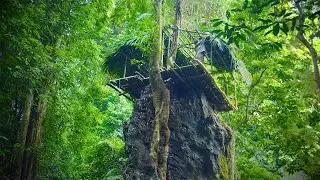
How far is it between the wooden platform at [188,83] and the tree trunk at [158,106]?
0.50 m

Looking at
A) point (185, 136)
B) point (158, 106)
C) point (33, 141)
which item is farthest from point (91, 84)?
point (158, 106)

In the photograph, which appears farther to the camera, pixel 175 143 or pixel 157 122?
pixel 175 143

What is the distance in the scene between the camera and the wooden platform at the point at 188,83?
8.40 meters

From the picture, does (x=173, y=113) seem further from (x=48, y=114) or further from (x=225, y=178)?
(x=48, y=114)

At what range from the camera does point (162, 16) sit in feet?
28.2

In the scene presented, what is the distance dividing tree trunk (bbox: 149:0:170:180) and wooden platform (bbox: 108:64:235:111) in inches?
19.7

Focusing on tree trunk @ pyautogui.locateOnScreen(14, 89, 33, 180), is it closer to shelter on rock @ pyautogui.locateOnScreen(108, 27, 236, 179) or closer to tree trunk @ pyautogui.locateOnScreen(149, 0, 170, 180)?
shelter on rock @ pyautogui.locateOnScreen(108, 27, 236, 179)

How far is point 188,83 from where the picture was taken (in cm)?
892

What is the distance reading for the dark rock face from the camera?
827cm

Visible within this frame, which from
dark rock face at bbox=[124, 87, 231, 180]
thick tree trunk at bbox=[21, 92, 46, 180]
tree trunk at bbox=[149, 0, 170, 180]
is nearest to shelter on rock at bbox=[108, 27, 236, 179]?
dark rock face at bbox=[124, 87, 231, 180]

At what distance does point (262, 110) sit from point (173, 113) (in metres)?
3.38

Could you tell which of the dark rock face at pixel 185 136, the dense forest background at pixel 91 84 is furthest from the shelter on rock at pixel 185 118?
the dense forest background at pixel 91 84

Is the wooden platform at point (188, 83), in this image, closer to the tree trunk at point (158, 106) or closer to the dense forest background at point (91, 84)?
the tree trunk at point (158, 106)

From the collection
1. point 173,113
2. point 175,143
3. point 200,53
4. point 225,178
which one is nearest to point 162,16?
point 200,53
